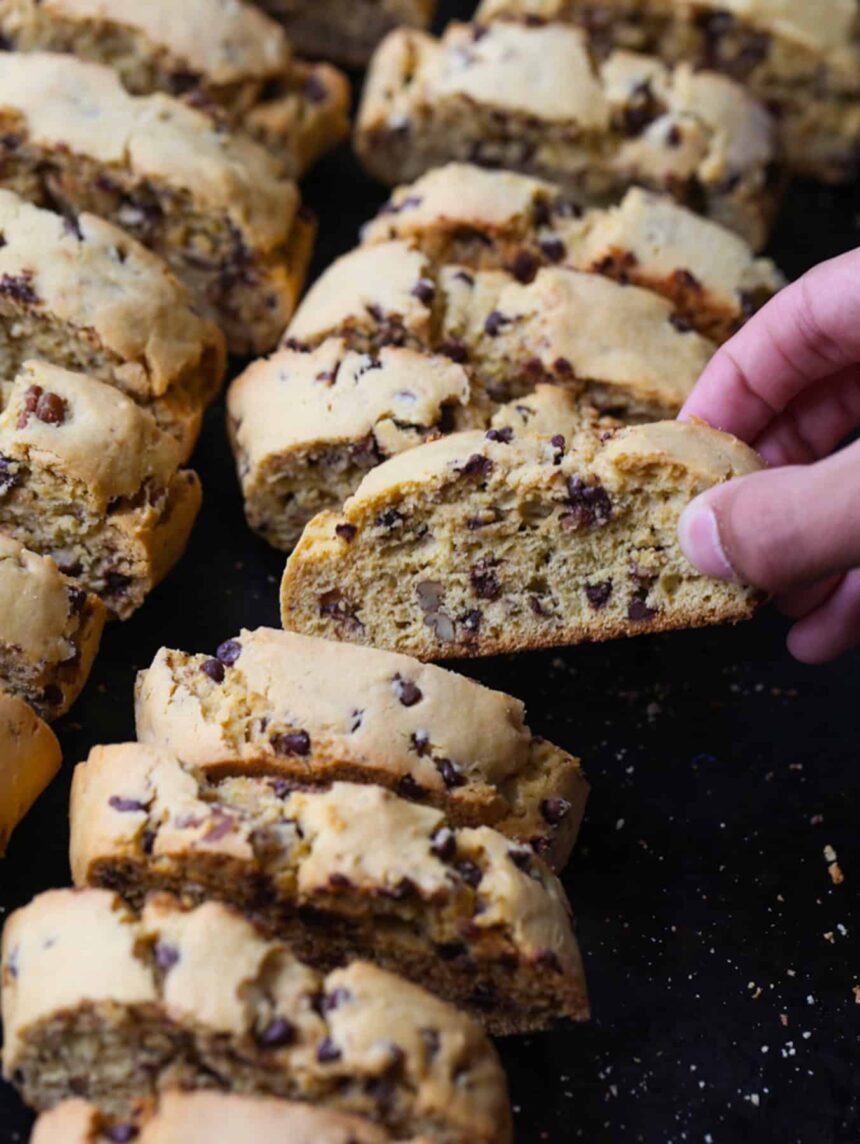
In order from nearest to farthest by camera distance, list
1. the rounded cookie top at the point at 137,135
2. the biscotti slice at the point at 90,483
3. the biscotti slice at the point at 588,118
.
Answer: the biscotti slice at the point at 90,483 < the rounded cookie top at the point at 137,135 < the biscotti slice at the point at 588,118

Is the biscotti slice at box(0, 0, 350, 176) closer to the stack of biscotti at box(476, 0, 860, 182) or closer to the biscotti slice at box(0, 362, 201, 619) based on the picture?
the stack of biscotti at box(476, 0, 860, 182)

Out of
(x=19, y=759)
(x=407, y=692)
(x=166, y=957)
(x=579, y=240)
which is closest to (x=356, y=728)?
(x=407, y=692)

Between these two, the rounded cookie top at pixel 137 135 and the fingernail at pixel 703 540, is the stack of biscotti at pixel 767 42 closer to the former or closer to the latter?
the rounded cookie top at pixel 137 135

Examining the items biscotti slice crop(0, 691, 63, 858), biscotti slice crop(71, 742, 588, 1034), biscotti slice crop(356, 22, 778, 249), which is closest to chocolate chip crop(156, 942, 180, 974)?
biscotti slice crop(71, 742, 588, 1034)

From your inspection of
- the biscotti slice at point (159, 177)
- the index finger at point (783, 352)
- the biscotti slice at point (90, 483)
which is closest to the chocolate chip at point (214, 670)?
the biscotti slice at point (90, 483)

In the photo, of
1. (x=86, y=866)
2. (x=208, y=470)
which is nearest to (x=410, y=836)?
(x=86, y=866)
